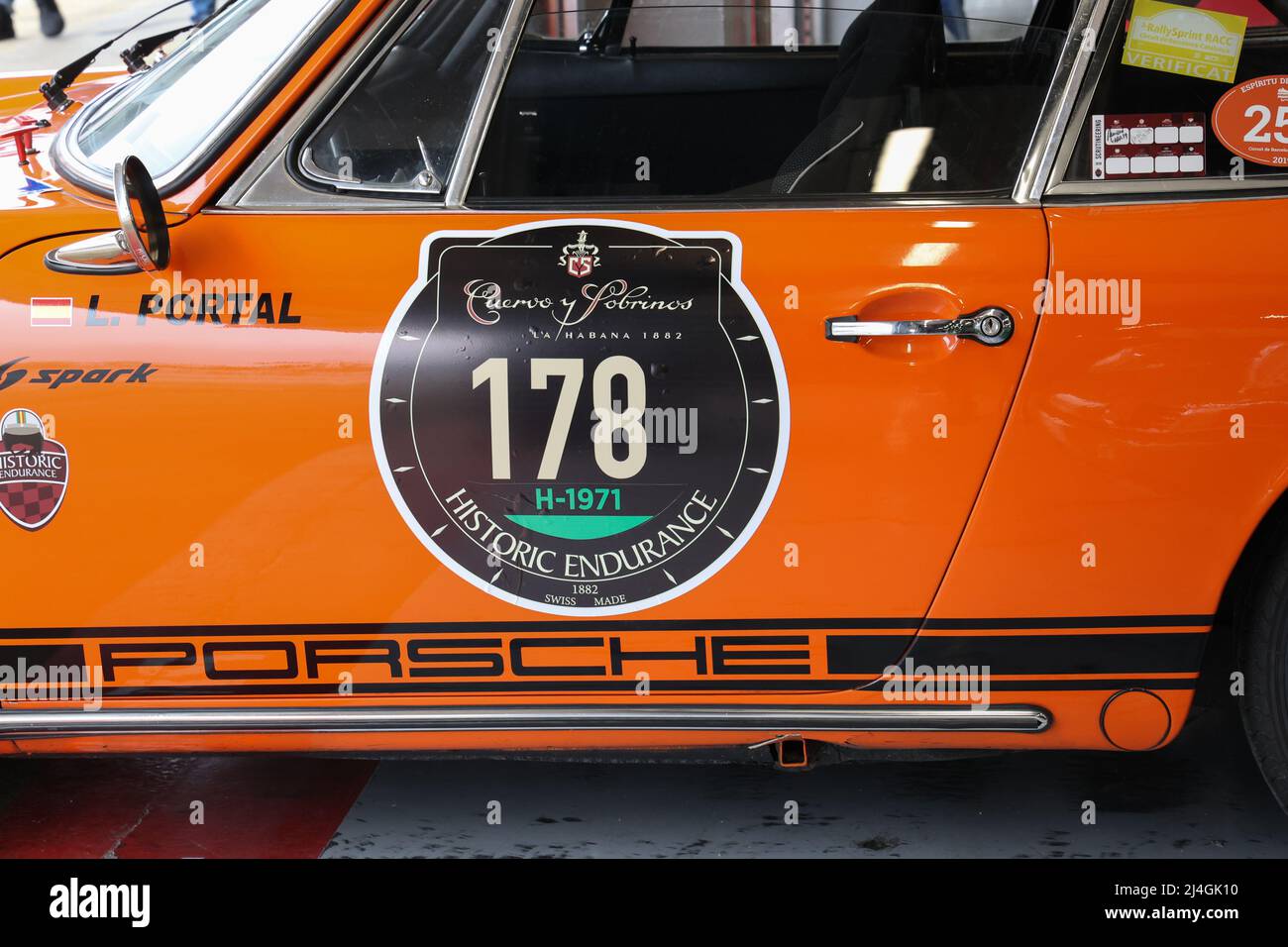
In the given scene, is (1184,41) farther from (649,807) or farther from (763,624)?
(649,807)

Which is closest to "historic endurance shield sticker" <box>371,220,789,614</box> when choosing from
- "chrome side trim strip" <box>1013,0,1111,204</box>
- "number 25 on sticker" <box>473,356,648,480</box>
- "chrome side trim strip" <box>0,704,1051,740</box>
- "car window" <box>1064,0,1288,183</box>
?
"number 25 on sticker" <box>473,356,648,480</box>

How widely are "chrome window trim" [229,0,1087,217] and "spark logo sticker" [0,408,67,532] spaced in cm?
44

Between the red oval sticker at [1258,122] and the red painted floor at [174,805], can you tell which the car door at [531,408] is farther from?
the red painted floor at [174,805]

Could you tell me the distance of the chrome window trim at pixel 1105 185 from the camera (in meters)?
2.00

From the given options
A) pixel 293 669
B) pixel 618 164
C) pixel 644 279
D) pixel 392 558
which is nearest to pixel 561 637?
pixel 392 558

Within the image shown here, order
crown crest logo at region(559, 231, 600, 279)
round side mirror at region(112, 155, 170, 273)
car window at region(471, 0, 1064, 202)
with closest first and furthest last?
round side mirror at region(112, 155, 170, 273) → crown crest logo at region(559, 231, 600, 279) → car window at region(471, 0, 1064, 202)

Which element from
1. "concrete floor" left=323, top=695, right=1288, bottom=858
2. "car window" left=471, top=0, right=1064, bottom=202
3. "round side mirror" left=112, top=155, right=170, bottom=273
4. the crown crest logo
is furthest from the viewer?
"concrete floor" left=323, top=695, right=1288, bottom=858

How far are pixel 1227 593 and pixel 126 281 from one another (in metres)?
1.81

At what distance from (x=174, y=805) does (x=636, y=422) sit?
1.30 m

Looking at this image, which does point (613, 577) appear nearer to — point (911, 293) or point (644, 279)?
point (644, 279)

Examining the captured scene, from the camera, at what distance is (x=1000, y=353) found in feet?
6.37

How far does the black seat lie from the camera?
2.15 meters

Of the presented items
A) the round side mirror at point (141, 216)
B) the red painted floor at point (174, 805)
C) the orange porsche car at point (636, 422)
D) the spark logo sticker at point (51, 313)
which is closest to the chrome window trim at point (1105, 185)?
the orange porsche car at point (636, 422)

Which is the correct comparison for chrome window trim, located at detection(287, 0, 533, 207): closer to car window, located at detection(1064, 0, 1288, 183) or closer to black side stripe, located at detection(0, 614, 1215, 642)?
black side stripe, located at detection(0, 614, 1215, 642)
